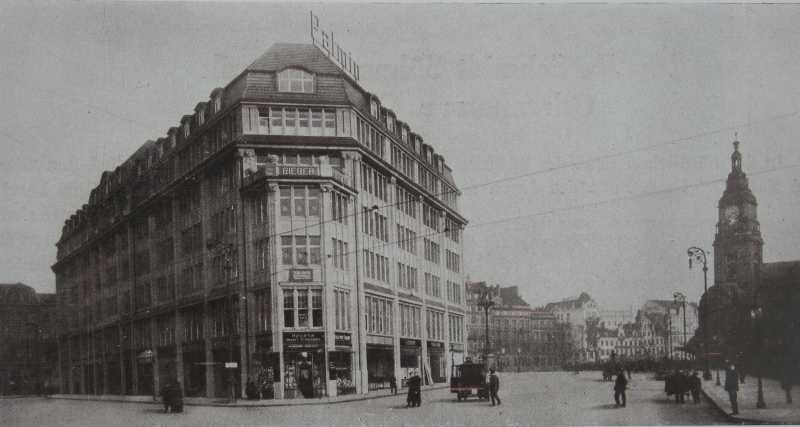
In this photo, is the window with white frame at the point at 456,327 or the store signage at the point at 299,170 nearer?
the store signage at the point at 299,170

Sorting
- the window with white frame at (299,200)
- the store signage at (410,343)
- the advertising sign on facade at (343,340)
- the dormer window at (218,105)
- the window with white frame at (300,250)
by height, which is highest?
the dormer window at (218,105)

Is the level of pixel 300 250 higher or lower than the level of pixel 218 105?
lower

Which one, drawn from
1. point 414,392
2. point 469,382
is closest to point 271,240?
point 469,382

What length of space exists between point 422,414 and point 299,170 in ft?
53.6

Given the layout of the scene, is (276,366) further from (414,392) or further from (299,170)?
(414,392)

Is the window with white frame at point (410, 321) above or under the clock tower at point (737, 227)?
under

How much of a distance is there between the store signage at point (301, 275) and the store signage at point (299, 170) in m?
4.79

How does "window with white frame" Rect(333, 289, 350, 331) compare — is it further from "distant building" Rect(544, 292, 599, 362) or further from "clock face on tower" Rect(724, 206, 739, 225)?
"distant building" Rect(544, 292, 599, 362)

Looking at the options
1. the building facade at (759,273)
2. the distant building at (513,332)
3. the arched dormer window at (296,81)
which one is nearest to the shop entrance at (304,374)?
the arched dormer window at (296,81)

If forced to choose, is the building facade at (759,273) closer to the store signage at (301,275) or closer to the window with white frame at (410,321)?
the window with white frame at (410,321)

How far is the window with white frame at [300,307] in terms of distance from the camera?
1572 inches

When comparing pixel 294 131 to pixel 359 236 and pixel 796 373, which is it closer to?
pixel 359 236

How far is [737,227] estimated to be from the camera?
28875mm

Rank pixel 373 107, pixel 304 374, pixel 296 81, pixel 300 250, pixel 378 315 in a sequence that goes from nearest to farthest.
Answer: pixel 300 250 → pixel 304 374 → pixel 296 81 → pixel 373 107 → pixel 378 315
